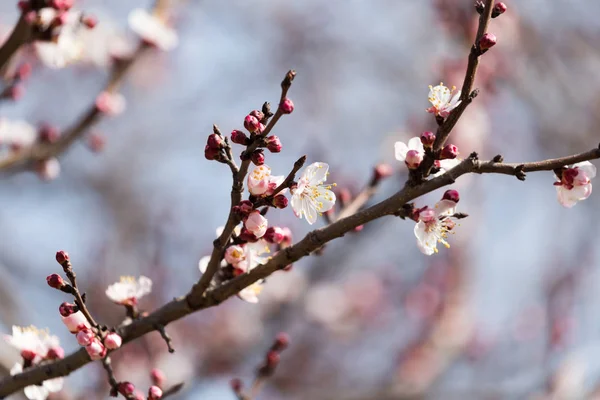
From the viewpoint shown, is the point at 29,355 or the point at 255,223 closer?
the point at 255,223

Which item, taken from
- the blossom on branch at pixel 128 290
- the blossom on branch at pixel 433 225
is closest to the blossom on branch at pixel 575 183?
the blossom on branch at pixel 433 225

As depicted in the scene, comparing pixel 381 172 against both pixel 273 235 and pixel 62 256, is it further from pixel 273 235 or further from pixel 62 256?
pixel 62 256

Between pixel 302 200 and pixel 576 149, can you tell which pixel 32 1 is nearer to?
pixel 302 200

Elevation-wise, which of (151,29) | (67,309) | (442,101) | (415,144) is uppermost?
(151,29)

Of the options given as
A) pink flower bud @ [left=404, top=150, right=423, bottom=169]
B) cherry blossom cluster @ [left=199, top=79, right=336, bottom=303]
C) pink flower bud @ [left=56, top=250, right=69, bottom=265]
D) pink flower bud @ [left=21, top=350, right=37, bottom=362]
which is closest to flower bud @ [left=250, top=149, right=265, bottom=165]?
cherry blossom cluster @ [left=199, top=79, right=336, bottom=303]

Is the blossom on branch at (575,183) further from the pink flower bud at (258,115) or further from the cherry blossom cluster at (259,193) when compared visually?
the pink flower bud at (258,115)

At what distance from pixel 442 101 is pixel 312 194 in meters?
0.45

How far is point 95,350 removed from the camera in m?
1.73

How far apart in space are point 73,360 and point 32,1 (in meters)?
1.39

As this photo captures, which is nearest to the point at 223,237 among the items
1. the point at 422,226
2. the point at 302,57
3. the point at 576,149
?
the point at 422,226

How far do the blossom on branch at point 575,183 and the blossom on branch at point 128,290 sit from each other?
1.23 meters

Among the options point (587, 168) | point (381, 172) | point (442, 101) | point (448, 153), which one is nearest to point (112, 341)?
point (448, 153)

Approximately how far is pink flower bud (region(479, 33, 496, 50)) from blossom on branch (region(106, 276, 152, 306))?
3.85 ft

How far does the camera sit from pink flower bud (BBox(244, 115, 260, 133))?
1579 mm
